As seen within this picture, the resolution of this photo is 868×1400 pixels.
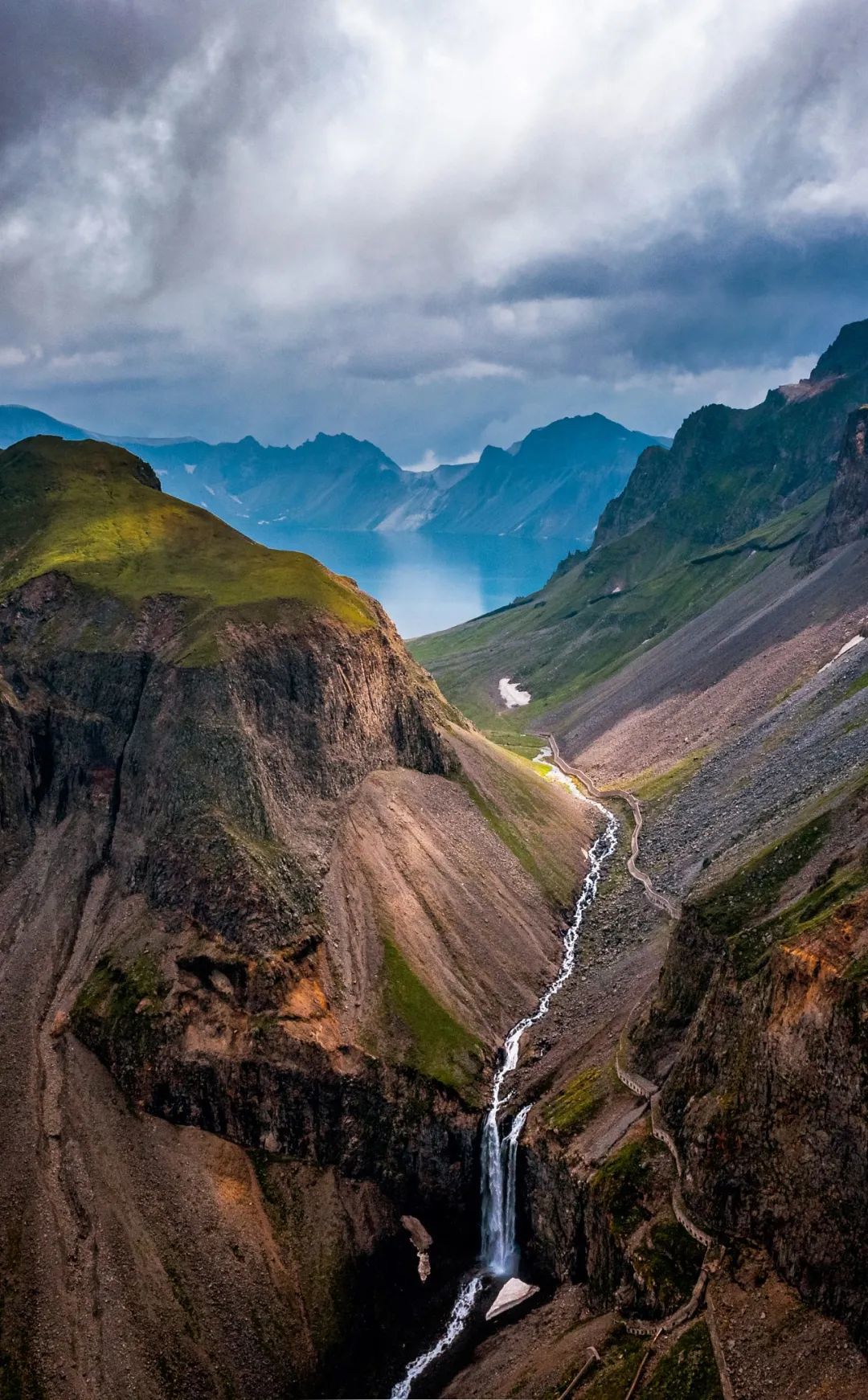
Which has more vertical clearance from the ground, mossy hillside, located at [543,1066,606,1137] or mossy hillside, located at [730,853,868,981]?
mossy hillside, located at [730,853,868,981]

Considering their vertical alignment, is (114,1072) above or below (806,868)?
above

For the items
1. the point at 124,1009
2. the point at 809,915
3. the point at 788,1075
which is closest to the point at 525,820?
the point at 124,1009

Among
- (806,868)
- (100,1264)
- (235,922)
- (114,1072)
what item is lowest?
(806,868)

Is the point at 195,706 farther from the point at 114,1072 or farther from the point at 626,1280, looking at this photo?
the point at 626,1280

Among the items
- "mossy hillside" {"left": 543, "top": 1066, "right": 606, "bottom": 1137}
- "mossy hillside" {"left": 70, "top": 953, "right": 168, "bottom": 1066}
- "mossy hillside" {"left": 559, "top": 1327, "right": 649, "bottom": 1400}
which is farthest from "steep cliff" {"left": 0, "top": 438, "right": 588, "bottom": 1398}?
"mossy hillside" {"left": 559, "top": 1327, "right": 649, "bottom": 1400}

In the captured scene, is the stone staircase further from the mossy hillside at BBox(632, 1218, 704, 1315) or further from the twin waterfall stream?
the twin waterfall stream

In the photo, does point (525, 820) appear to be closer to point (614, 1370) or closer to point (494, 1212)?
point (494, 1212)

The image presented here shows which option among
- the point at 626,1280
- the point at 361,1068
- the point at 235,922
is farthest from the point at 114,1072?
the point at 626,1280

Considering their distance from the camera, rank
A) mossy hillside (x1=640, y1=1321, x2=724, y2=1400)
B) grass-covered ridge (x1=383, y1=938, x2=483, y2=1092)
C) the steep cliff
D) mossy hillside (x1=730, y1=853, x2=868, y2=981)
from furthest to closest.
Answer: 1. grass-covered ridge (x1=383, y1=938, x2=483, y2=1092)
2. the steep cliff
3. mossy hillside (x1=730, y1=853, x2=868, y2=981)
4. mossy hillside (x1=640, y1=1321, x2=724, y2=1400)

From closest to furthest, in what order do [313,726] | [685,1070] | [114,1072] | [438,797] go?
[685,1070], [114,1072], [313,726], [438,797]
